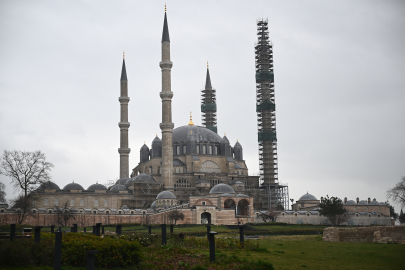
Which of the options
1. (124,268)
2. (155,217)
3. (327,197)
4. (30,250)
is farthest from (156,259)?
(327,197)

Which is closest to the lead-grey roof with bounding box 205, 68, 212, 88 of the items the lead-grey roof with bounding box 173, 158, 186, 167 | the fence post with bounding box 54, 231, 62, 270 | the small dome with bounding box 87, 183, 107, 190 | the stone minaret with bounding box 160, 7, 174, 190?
the lead-grey roof with bounding box 173, 158, 186, 167

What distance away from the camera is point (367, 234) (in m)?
26.8

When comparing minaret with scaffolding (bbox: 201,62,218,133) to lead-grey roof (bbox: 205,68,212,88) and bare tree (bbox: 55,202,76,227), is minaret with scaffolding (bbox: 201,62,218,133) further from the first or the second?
bare tree (bbox: 55,202,76,227)

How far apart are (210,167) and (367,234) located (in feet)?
150

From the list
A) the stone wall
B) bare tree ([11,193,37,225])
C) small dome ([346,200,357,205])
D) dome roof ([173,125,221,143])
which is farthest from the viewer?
dome roof ([173,125,221,143])

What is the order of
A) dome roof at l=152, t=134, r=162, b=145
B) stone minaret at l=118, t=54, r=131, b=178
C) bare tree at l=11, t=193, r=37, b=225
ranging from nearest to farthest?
bare tree at l=11, t=193, r=37, b=225 < stone minaret at l=118, t=54, r=131, b=178 < dome roof at l=152, t=134, r=162, b=145

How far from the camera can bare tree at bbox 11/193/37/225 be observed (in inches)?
1881

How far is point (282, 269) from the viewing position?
1471 cm

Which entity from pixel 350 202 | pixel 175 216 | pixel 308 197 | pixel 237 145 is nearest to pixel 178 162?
pixel 237 145

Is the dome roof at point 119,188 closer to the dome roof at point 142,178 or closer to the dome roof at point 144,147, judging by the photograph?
the dome roof at point 142,178

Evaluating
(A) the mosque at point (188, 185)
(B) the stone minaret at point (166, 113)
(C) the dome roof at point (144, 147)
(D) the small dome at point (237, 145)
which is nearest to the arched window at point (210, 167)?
(A) the mosque at point (188, 185)

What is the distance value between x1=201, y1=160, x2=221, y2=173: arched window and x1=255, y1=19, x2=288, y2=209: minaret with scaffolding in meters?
7.00

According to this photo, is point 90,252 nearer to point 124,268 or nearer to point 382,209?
point 124,268

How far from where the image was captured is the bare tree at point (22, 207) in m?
47.8
